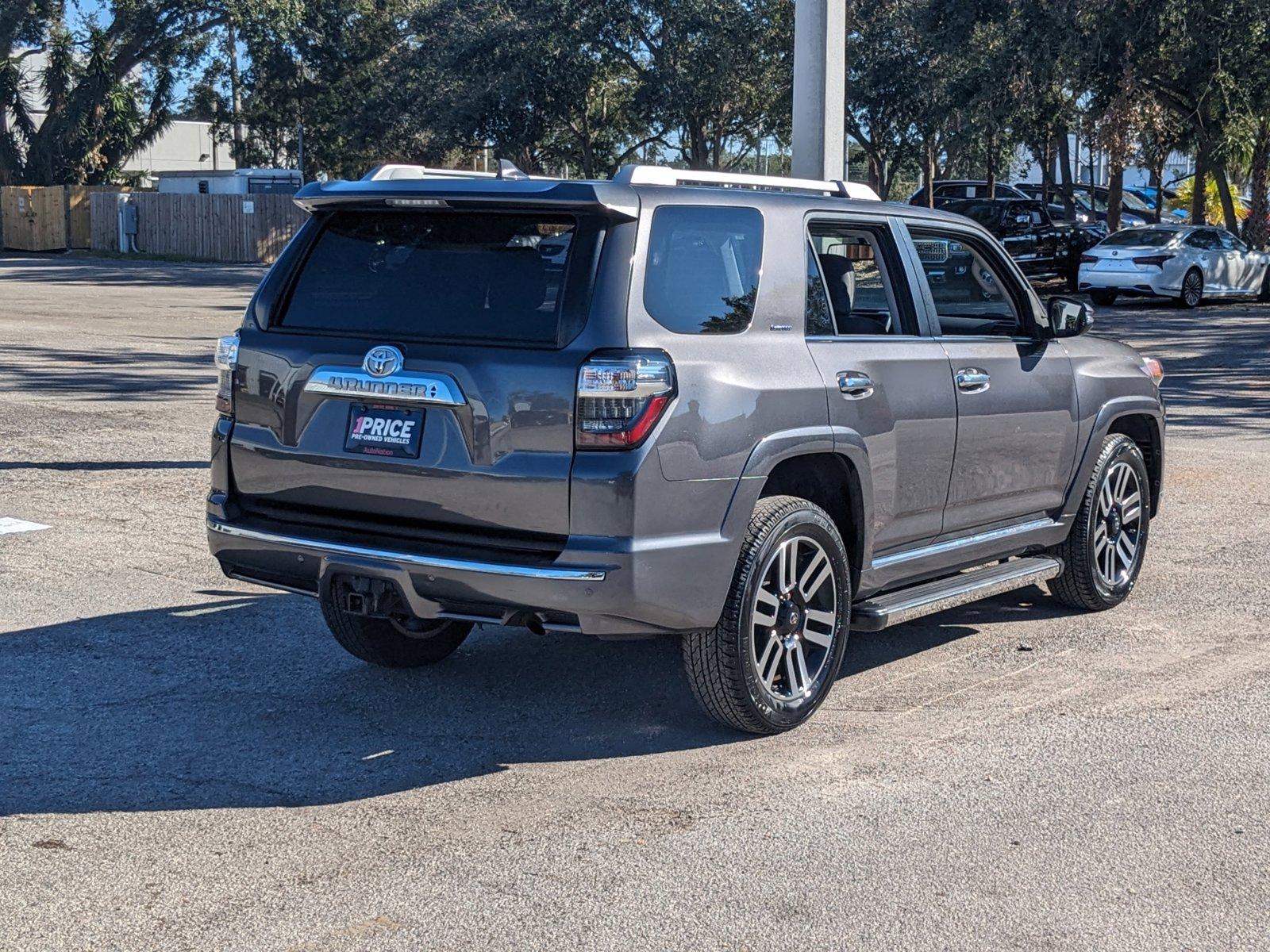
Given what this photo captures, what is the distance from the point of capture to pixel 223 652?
661 cm

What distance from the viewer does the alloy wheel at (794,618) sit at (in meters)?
5.48

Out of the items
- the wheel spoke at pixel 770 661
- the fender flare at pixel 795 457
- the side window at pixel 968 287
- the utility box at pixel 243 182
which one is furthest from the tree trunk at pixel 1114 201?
the wheel spoke at pixel 770 661

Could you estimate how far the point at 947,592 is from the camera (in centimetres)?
629

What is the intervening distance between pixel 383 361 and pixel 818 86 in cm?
627

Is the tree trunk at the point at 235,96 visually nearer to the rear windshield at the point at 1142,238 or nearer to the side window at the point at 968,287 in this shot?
the rear windshield at the point at 1142,238

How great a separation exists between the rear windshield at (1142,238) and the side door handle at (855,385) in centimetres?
2417

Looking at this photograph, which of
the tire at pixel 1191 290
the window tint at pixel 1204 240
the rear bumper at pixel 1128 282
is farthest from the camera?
the window tint at pixel 1204 240

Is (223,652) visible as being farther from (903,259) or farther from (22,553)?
(903,259)

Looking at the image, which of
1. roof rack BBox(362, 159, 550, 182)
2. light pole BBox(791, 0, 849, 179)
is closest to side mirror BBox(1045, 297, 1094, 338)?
roof rack BBox(362, 159, 550, 182)

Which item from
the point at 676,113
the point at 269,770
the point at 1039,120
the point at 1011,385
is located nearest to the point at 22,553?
the point at 269,770

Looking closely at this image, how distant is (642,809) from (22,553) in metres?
4.78

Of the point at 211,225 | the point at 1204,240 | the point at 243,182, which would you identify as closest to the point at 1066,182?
the point at 1204,240

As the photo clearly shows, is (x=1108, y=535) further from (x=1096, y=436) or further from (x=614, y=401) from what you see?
(x=614, y=401)

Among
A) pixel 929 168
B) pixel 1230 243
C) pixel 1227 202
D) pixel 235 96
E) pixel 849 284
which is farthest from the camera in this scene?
pixel 235 96
